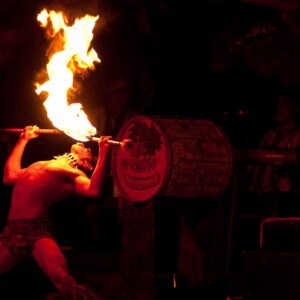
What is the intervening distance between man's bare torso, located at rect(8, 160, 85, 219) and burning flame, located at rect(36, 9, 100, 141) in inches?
17.6

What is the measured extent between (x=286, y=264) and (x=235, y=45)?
4.82 metres

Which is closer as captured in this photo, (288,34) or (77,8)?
(288,34)

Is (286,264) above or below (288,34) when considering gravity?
below

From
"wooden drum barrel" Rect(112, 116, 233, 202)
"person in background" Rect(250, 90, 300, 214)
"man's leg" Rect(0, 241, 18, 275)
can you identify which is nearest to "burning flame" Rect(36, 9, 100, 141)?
"wooden drum barrel" Rect(112, 116, 233, 202)

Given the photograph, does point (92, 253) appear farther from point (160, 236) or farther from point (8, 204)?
point (8, 204)

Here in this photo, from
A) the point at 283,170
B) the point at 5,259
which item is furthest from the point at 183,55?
the point at 5,259

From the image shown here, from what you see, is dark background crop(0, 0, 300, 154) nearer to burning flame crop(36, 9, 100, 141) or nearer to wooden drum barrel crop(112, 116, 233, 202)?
burning flame crop(36, 9, 100, 141)

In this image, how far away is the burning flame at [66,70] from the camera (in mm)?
8008

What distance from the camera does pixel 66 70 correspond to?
29.2 ft

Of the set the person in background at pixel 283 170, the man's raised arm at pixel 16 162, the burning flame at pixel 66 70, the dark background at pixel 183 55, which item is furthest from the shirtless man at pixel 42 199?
the dark background at pixel 183 55

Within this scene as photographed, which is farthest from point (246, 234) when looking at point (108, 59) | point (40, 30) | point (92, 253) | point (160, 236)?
point (40, 30)

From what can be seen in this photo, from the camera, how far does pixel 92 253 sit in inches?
414

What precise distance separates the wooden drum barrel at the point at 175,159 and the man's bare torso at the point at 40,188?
78 centimetres

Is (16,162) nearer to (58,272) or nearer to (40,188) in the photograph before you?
(40,188)
